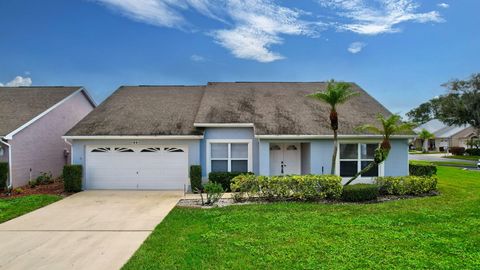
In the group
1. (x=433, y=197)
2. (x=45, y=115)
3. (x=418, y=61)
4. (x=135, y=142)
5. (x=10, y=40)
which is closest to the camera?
(x=433, y=197)

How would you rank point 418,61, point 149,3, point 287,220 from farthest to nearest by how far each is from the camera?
point 418,61 → point 149,3 → point 287,220

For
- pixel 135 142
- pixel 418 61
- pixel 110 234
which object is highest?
pixel 418 61

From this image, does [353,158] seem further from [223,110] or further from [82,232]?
[82,232]

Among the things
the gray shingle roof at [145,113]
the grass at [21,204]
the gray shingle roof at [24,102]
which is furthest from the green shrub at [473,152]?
the grass at [21,204]

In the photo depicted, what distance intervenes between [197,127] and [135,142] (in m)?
2.96

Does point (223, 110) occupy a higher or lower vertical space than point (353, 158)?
higher

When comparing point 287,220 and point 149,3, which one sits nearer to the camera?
point 287,220

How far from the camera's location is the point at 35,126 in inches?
614

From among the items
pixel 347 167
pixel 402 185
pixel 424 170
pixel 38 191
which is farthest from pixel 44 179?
pixel 424 170

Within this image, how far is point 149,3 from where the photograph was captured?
15.3 m

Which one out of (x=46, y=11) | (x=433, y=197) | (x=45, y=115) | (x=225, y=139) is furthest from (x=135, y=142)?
Answer: (x=433, y=197)

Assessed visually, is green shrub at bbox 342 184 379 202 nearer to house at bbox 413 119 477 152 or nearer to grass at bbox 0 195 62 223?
grass at bbox 0 195 62 223

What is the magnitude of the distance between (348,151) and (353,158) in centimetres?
39

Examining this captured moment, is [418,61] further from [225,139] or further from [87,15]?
[87,15]
